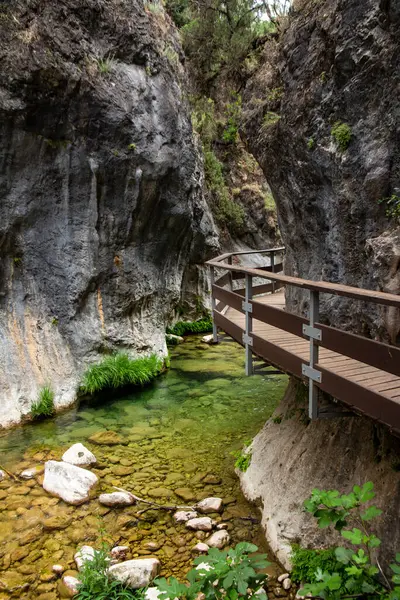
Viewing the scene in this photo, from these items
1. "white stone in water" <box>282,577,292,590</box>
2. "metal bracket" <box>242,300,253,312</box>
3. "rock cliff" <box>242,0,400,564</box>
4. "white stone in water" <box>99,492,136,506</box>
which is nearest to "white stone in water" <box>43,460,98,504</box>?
"white stone in water" <box>99,492,136,506</box>

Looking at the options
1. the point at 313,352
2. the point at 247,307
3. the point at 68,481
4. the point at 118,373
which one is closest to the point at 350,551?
the point at 313,352

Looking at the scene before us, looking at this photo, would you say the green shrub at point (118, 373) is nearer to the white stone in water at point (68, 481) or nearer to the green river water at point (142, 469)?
the green river water at point (142, 469)

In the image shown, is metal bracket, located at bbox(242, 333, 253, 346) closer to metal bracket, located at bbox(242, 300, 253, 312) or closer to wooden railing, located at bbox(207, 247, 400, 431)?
wooden railing, located at bbox(207, 247, 400, 431)

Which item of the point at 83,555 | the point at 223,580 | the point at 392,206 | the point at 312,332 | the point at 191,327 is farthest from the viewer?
the point at 191,327

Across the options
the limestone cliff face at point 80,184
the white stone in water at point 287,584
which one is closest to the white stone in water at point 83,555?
the white stone in water at point 287,584

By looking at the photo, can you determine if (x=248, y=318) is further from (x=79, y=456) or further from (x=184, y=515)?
(x=79, y=456)

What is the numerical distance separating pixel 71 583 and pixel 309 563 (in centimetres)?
278

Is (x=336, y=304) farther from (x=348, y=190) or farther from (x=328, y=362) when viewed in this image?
(x=348, y=190)

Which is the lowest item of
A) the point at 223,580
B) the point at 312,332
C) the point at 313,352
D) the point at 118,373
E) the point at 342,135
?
the point at 118,373

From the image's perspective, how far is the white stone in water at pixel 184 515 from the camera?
Answer: 6.70 m

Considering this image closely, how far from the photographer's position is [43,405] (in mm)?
10609

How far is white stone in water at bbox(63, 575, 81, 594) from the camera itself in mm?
5406

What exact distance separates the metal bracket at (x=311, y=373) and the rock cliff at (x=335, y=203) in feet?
3.40

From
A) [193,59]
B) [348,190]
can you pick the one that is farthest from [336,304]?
[193,59]
